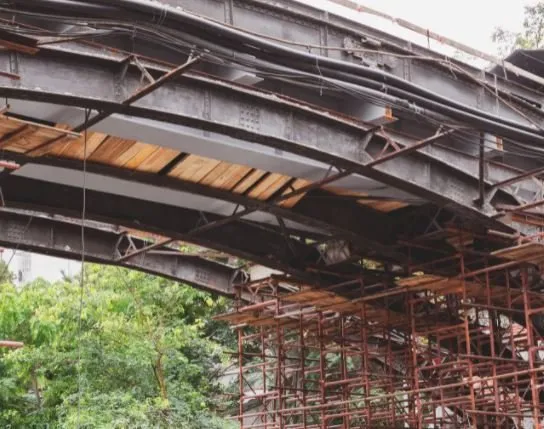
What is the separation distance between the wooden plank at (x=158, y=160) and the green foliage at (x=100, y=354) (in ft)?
32.4

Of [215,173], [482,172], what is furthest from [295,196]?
[482,172]

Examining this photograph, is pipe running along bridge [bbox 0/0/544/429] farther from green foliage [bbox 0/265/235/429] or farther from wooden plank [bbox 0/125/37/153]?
green foliage [bbox 0/265/235/429]

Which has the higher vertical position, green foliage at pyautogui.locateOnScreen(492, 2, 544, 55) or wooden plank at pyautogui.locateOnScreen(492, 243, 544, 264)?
green foliage at pyautogui.locateOnScreen(492, 2, 544, 55)

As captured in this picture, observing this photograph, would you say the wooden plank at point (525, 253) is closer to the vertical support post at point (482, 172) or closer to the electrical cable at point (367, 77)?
the vertical support post at point (482, 172)

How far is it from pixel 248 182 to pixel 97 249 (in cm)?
544

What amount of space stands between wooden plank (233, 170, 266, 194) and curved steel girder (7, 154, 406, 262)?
0.12m

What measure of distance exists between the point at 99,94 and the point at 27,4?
2.90 meters

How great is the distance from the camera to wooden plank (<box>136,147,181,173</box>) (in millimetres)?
19828

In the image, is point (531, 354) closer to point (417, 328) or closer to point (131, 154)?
point (417, 328)

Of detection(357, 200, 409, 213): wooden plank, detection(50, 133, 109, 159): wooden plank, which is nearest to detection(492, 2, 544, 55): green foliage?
detection(357, 200, 409, 213): wooden plank

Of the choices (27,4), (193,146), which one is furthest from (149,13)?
(193,146)

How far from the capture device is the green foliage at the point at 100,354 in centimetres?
2995

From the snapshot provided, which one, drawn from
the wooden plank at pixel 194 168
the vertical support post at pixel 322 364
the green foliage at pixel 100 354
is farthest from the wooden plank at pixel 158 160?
the green foliage at pixel 100 354

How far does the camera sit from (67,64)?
16.0 metres
